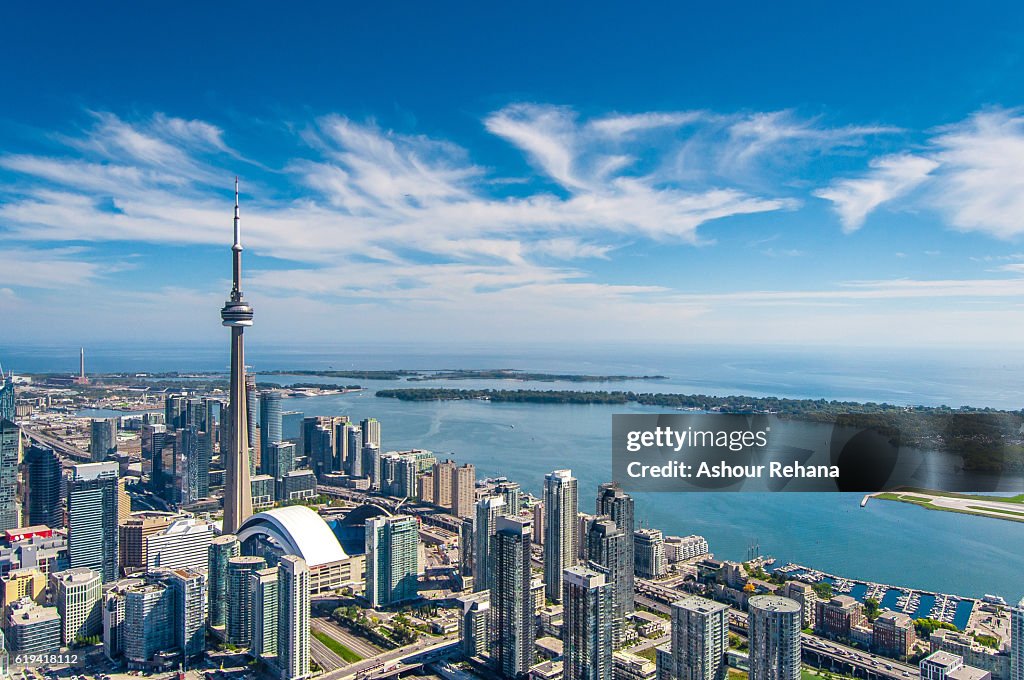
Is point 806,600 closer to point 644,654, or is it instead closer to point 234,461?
point 644,654

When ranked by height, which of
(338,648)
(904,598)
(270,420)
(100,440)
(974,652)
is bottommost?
(338,648)

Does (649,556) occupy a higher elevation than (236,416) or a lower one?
lower

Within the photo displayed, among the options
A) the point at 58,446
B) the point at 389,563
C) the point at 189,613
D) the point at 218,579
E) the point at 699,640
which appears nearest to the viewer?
the point at 699,640

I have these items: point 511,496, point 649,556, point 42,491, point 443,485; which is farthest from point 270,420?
point 649,556

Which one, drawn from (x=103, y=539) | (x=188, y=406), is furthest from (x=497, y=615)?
(x=188, y=406)

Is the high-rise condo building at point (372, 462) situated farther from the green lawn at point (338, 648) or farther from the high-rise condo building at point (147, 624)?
the high-rise condo building at point (147, 624)

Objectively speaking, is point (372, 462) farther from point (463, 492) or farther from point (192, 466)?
point (463, 492)

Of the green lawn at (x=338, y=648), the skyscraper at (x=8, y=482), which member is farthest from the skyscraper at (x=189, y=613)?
the skyscraper at (x=8, y=482)
